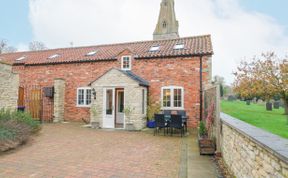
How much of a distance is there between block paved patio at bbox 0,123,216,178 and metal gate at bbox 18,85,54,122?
7.45 metres

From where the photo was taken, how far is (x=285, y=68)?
15.7 metres

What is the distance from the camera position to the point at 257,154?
3.23 metres

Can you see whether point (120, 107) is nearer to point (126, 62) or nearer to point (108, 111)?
point (108, 111)

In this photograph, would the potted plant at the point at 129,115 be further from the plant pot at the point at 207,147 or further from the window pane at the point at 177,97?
the plant pot at the point at 207,147

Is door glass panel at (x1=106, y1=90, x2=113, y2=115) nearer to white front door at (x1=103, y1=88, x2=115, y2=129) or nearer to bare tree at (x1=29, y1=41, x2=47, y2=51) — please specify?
white front door at (x1=103, y1=88, x2=115, y2=129)

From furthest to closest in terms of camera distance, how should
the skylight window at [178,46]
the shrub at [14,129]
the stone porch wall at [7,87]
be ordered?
1. the skylight window at [178,46]
2. the stone porch wall at [7,87]
3. the shrub at [14,129]

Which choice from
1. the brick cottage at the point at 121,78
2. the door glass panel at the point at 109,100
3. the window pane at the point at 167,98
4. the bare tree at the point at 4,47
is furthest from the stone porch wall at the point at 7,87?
the bare tree at the point at 4,47

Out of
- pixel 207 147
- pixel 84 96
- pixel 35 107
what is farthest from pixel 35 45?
pixel 207 147

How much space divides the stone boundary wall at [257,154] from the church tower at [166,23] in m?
38.6

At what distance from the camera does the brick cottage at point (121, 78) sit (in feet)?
42.5

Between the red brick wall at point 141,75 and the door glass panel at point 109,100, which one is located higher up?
the red brick wall at point 141,75

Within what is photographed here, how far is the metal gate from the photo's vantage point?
16156 mm

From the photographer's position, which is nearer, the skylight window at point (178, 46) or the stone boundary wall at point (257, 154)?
the stone boundary wall at point (257, 154)

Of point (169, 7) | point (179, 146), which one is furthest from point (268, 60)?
point (169, 7)
